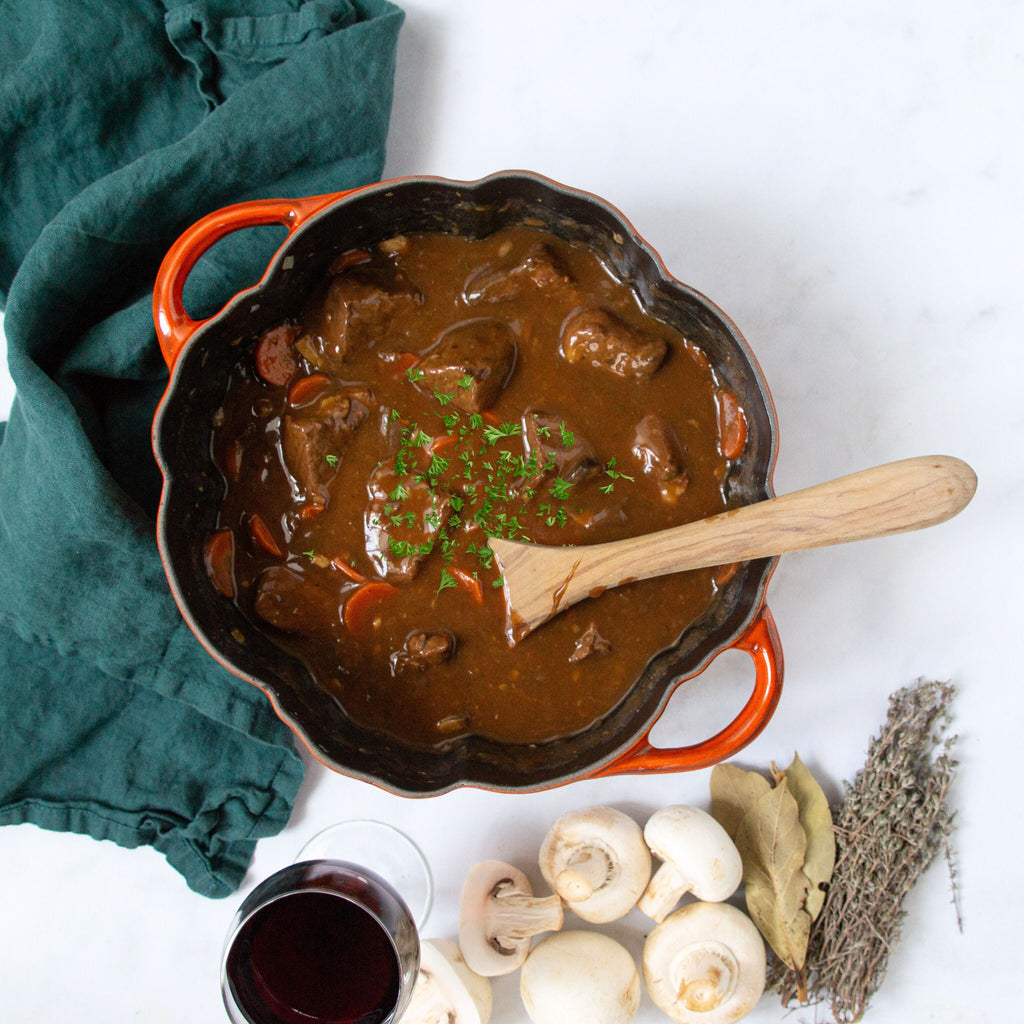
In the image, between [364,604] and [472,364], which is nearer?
[472,364]

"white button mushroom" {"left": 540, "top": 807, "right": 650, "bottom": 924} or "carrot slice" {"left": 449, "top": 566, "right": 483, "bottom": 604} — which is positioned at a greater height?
"carrot slice" {"left": 449, "top": 566, "right": 483, "bottom": 604}

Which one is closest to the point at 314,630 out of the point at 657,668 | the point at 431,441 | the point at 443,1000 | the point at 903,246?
the point at 431,441

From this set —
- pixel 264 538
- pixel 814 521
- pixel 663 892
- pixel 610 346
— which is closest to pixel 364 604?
pixel 264 538

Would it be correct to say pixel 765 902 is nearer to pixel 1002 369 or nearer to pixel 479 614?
pixel 479 614

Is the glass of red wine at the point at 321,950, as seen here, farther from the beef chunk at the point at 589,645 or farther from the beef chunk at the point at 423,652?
the beef chunk at the point at 589,645

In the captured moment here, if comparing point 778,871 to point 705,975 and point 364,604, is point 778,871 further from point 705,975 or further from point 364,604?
point 364,604

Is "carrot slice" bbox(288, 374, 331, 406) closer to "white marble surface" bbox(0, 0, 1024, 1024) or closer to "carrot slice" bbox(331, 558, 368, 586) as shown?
"carrot slice" bbox(331, 558, 368, 586)

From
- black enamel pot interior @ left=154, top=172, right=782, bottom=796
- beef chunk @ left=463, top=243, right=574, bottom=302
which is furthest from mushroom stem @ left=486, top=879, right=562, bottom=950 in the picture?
beef chunk @ left=463, top=243, right=574, bottom=302
